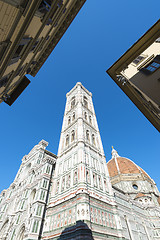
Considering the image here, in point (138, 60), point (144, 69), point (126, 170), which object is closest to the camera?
point (144, 69)

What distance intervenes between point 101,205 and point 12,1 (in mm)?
18390

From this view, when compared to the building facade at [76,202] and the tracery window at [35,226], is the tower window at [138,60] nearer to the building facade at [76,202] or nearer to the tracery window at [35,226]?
the building facade at [76,202]

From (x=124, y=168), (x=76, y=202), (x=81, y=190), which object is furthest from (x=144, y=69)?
(x=124, y=168)

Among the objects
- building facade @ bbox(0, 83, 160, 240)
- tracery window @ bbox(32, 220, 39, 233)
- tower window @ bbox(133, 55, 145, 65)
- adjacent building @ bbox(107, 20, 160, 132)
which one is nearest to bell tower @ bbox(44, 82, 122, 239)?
building facade @ bbox(0, 83, 160, 240)

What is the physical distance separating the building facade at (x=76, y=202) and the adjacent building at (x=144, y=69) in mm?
10386

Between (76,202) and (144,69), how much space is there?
14261mm

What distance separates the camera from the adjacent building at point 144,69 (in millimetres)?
8805

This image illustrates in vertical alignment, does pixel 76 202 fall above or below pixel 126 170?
below

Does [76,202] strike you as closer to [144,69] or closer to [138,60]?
[144,69]

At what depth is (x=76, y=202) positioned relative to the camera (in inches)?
558

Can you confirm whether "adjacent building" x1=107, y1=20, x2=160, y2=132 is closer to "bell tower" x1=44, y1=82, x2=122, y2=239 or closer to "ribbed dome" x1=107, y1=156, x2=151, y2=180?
"bell tower" x1=44, y1=82, x2=122, y2=239

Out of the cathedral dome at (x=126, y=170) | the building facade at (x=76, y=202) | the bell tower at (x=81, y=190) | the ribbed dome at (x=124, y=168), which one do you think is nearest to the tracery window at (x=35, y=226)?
the building facade at (x=76, y=202)

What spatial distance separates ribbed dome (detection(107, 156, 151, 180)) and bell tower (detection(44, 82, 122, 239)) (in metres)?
28.4

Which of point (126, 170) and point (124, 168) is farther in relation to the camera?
point (124, 168)
